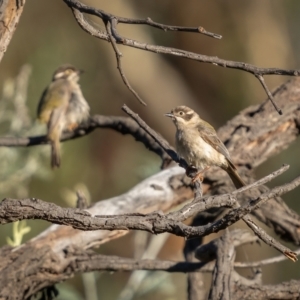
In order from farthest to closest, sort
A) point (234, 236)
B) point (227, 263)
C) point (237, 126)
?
point (237, 126), point (234, 236), point (227, 263)

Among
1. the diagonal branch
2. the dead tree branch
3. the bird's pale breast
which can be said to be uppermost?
the bird's pale breast

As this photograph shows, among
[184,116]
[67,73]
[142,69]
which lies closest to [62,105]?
[67,73]

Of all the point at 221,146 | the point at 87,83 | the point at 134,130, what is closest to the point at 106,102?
the point at 87,83

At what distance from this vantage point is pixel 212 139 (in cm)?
561

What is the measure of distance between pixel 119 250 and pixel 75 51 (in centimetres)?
372

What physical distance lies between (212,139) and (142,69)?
8471mm

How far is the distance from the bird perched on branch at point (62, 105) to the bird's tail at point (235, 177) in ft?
10.6

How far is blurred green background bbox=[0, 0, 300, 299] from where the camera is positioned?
40.3 feet

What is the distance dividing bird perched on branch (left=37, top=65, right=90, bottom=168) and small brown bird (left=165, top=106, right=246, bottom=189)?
292cm

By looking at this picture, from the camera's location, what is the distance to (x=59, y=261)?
4895mm

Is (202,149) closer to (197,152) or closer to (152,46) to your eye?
(197,152)

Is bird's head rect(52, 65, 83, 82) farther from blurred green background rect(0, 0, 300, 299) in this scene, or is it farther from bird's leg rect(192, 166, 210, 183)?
bird's leg rect(192, 166, 210, 183)

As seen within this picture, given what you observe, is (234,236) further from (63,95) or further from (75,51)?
(75,51)

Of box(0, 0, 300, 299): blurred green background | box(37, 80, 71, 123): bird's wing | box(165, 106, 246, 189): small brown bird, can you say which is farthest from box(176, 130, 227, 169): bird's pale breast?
box(0, 0, 300, 299): blurred green background
